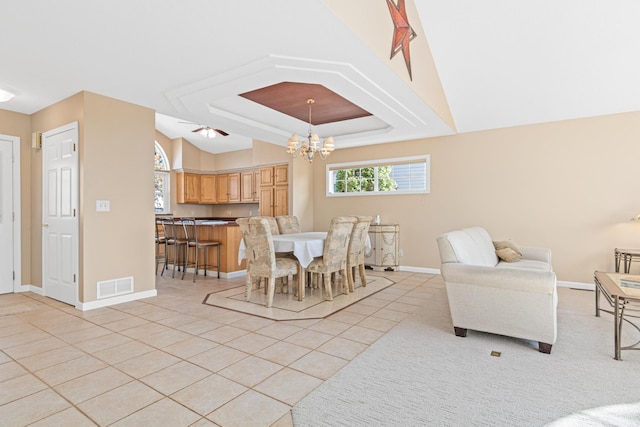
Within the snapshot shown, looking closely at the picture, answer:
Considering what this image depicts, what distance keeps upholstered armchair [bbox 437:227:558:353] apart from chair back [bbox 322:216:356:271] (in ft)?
4.42

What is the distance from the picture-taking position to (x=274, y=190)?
23.9 ft

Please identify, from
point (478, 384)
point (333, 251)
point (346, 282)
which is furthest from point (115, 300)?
point (478, 384)

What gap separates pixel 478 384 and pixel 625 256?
357 centimetres

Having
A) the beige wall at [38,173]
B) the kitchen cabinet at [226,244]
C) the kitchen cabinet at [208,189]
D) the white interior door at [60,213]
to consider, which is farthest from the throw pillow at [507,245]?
the kitchen cabinet at [208,189]

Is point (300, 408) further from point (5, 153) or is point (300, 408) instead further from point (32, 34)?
point (5, 153)

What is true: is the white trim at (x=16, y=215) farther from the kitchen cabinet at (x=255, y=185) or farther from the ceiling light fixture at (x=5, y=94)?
the kitchen cabinet at (x=255, y=185)

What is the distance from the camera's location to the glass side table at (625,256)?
13.5 feet

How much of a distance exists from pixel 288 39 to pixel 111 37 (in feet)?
4.59

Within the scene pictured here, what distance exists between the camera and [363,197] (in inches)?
263

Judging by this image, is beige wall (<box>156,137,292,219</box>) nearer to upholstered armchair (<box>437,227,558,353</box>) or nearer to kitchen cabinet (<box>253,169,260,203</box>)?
kitchen cabinet (<box>253,169,260,203</box>)

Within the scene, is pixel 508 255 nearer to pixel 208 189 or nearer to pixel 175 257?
pixel 175 257

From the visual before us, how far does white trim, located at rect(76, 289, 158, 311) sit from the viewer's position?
371 centimetres

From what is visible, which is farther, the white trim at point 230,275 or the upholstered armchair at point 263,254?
the white trim at point 230,275

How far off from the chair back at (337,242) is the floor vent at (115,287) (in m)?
2.43
